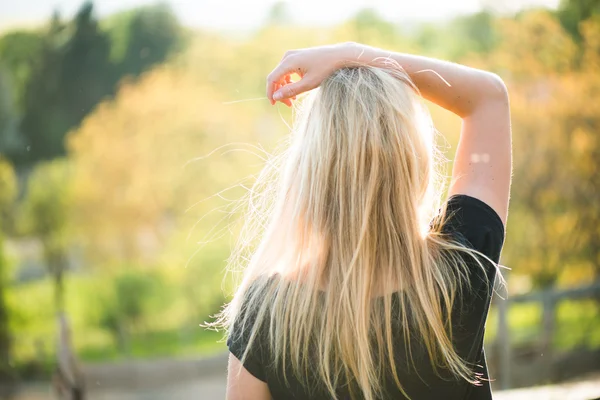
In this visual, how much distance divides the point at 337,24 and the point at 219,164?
205cm

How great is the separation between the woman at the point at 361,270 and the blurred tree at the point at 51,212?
7.20m

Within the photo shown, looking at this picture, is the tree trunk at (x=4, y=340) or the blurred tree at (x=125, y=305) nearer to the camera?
the tree trunk at (x=4, y=340)

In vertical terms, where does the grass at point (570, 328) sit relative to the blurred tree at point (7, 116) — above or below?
below

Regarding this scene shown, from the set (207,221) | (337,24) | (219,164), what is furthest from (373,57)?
(207,221)

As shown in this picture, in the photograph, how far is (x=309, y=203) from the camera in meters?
0.78

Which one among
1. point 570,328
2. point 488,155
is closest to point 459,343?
point 488,155

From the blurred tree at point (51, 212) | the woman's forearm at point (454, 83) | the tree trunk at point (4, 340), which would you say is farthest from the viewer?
the blurred tree at point (51, 212)

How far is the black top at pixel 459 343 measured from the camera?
2.57ft

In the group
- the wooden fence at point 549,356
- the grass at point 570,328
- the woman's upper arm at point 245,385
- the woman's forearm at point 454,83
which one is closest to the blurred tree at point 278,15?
the wooden fence at point 549,356

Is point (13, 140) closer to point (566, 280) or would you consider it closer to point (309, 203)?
point (566, 280)

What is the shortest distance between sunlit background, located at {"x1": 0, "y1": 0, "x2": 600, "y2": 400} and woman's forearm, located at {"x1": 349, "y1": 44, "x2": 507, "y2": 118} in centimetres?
550

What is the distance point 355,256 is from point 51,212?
7300 millimetres

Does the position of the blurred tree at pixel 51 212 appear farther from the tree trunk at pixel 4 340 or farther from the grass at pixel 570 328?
the grass at pixel 570 328

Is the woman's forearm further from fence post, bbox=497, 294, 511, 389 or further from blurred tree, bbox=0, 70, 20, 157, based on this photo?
blurred tree, bbox=0, 70, 20, 157
